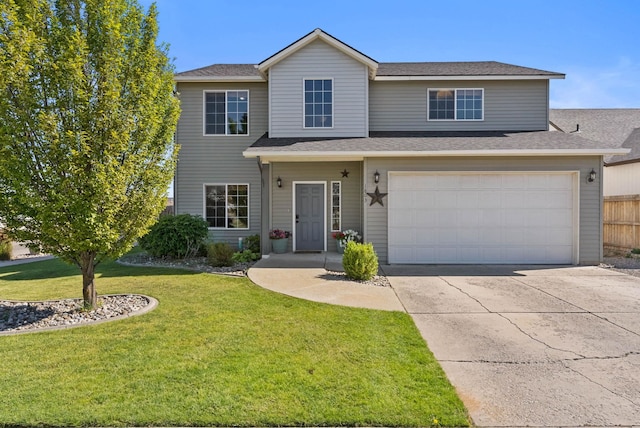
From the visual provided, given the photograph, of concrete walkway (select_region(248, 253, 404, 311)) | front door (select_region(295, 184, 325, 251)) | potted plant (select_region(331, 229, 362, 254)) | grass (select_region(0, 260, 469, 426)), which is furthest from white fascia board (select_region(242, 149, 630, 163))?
grass (select_region(0, 260, 469, 426))

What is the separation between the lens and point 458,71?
479 inches

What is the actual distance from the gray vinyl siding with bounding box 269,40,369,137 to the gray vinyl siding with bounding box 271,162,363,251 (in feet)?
3.79

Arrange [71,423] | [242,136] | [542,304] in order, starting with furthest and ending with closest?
Result: 1. [242,136]
2. [542,304]
3. [71,423]

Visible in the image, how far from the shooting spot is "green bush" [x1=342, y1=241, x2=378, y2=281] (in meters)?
7.37

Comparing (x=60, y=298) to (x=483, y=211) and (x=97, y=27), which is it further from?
(x=483, y=211)

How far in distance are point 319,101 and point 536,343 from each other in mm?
9131

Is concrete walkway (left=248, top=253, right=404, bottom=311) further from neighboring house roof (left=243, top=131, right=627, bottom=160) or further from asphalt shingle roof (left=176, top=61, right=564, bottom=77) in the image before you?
asphalt shingle roof (left=176, top=61, right=564, bottom=77)

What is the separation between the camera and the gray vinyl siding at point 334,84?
1103 centimetres

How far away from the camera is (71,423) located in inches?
102

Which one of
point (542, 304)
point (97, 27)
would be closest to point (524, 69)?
point (542, 304)

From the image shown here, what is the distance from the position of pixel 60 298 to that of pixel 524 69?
1510cm

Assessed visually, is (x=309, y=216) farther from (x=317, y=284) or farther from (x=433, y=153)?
(x=317, y=284)

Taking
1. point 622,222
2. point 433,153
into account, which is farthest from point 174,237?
point 622,222

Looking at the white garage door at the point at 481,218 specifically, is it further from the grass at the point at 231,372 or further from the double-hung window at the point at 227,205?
the double-hung window at the point at 227,205
